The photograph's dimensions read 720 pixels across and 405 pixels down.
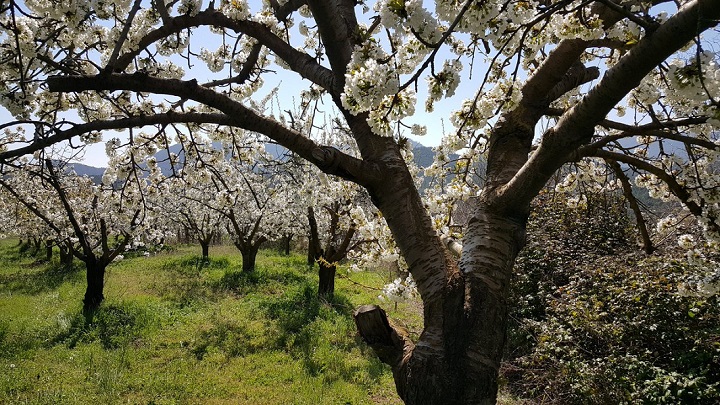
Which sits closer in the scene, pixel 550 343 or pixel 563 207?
pixel 550 343

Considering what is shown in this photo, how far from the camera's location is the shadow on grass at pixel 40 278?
12339 millimetres

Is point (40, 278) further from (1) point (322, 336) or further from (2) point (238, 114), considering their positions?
(2) point (238, 114)

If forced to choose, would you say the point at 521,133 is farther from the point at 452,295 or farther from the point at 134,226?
the point at 134,226

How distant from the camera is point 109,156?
4.87 meters

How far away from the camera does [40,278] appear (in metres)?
14.1

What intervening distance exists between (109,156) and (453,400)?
15.7 feet

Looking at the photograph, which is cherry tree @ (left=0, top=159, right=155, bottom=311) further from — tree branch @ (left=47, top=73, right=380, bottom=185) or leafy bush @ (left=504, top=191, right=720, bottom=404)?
leafy bush @ (left=504, top=191, right=720, bottom=404)

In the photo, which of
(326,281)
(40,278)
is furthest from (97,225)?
(326,281)

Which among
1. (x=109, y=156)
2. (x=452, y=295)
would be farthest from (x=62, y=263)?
(x=452, y=295)

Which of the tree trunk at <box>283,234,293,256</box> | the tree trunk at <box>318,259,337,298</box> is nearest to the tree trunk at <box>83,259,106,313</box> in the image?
the tree trunk at <box>318,259,337,298</box>

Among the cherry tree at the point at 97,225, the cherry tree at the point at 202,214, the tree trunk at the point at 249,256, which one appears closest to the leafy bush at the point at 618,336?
the cherry tree at the point at 97,225

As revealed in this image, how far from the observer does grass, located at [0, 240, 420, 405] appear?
5773 millimetres

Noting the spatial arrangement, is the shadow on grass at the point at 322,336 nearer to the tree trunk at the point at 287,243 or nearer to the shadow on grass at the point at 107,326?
the shadow on grass at the point at 107,326

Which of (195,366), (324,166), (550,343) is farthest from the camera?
(195,366)
